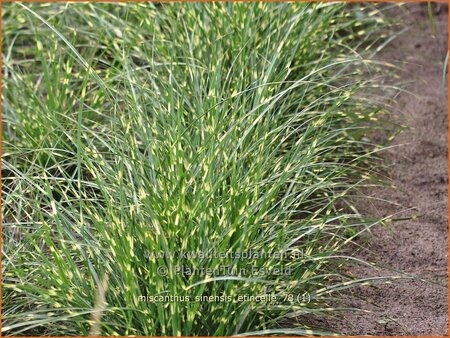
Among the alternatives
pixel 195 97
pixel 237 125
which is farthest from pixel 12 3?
pixel 237 125

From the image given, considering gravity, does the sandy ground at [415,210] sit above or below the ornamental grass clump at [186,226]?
below

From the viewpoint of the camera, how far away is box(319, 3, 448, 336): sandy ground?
294cm

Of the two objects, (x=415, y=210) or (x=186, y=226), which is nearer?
(x=186, y=226)

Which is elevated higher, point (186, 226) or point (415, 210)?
point (186, 226)

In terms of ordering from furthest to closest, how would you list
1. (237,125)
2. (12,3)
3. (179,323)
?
1. (12,3)
2. (237,125)
3. (179,323)

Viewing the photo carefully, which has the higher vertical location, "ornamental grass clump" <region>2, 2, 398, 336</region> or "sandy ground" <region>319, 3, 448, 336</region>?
"ornamental grass clump" <region>2, 2, 398, 336</region>

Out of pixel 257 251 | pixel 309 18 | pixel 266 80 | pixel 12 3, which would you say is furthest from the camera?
pixel 12 3

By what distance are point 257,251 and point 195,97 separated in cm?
85

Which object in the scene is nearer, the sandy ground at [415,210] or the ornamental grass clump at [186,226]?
the ornamental grass clump at [186,226]

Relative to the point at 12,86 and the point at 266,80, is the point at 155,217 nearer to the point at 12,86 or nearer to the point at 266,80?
the point at 266,80

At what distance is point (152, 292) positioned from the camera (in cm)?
253

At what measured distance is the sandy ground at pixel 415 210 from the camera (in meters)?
2.94

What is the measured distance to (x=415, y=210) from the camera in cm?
360

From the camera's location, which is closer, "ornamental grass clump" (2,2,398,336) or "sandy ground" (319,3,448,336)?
"ornamental grass clump" (2,2,398,336)
